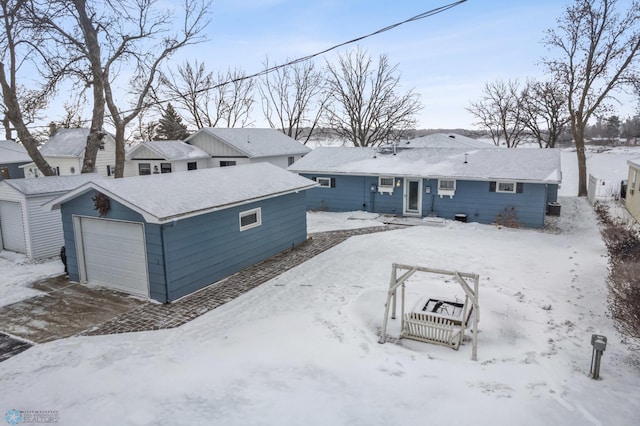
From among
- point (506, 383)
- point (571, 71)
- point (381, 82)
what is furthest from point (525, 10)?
point (381, 82)

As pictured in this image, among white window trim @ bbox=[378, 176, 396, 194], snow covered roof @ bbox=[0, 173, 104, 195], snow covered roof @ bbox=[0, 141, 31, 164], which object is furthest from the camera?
snow covered roof @ bbox=[0, 141, 31, 164]

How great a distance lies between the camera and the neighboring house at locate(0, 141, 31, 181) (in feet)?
101

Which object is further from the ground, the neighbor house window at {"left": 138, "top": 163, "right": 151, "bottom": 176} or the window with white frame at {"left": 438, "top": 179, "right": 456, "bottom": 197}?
the neighbor house window at {"left": 138, "top": 163, "right": 151, "bottom": 176}

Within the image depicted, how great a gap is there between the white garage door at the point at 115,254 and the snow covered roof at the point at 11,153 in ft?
87.8

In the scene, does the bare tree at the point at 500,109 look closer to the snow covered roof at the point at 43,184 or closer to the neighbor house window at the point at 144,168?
the neighbor house window at the point at 144,168

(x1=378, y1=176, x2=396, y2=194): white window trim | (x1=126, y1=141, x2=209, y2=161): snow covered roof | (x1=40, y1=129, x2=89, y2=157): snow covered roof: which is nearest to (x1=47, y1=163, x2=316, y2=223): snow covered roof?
(x1=378, y1=176, x2=396, y2=194): white window trim

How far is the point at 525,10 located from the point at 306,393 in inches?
423

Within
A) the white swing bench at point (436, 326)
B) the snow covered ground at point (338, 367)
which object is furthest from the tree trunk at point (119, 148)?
the white swing bench at point (436, 326)

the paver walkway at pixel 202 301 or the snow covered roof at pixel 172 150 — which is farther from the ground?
the snow covered roof at pixel 172 150

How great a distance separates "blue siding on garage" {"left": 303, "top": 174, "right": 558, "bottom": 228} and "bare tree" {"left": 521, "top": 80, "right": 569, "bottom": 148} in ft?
43.4

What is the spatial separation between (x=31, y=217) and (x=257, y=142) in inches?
714

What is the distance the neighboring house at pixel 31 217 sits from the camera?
42.0ft

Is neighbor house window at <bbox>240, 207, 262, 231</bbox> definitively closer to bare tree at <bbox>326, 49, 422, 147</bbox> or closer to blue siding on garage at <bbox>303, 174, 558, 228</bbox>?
blue siding on garage at <bbox>303, 174, 558, 228</bbox>

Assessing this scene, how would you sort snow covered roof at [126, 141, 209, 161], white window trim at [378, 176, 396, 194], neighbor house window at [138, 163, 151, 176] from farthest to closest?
neighbor house window at [138, 163, 151, 176], snow covered roof at [126, 141, 209, 161], white window trim at [378, 176, 396, 194]
